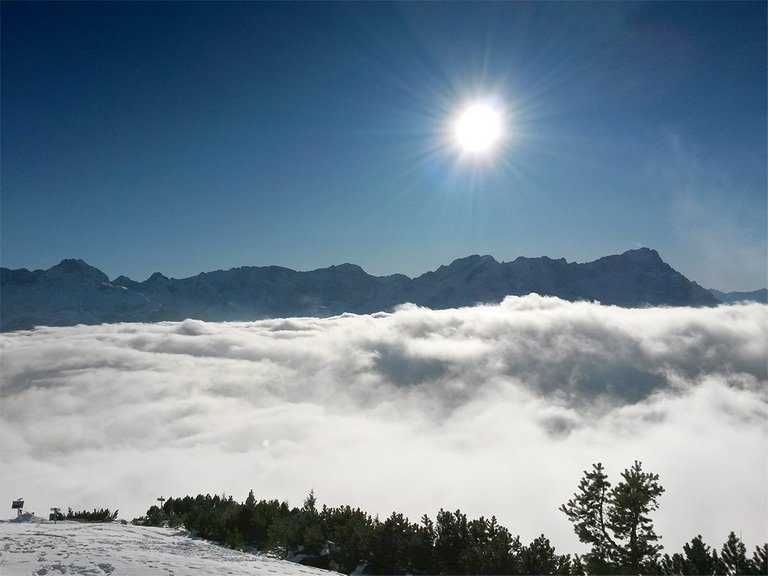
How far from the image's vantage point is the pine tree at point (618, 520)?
19781mm

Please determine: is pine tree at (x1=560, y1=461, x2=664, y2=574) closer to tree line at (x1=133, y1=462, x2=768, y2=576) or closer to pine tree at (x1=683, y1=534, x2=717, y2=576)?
tree line at (x1=133, y1=462, x2=768, y2=576)

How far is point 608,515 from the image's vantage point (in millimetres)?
21203

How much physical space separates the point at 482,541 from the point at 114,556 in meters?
17.3

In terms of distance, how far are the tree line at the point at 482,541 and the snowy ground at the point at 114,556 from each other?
561cm

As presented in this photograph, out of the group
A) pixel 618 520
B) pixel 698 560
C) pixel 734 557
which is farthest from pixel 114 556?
pixel 734 557

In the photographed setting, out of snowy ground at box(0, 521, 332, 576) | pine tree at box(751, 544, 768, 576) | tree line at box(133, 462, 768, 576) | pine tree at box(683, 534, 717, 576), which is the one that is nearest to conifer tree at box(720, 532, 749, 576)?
tree line at box(133, 462, 768, 576)

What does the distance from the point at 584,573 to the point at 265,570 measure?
45.8 feet

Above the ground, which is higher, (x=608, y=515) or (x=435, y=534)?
(x=608, y=515)

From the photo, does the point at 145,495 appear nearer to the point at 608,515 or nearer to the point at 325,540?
the point at 325,540

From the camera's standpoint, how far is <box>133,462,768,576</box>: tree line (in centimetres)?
1953

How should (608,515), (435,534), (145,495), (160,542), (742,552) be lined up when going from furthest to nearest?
(145,495) < (435,534) < (608,515) < (160,542) < (742,552)

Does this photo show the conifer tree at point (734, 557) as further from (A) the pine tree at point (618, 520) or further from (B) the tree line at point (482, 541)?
(A) the pine tree at point (618, 520)

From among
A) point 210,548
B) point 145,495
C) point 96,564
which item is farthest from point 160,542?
point 145,495

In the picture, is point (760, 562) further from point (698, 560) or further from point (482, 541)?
point (482, 541)
